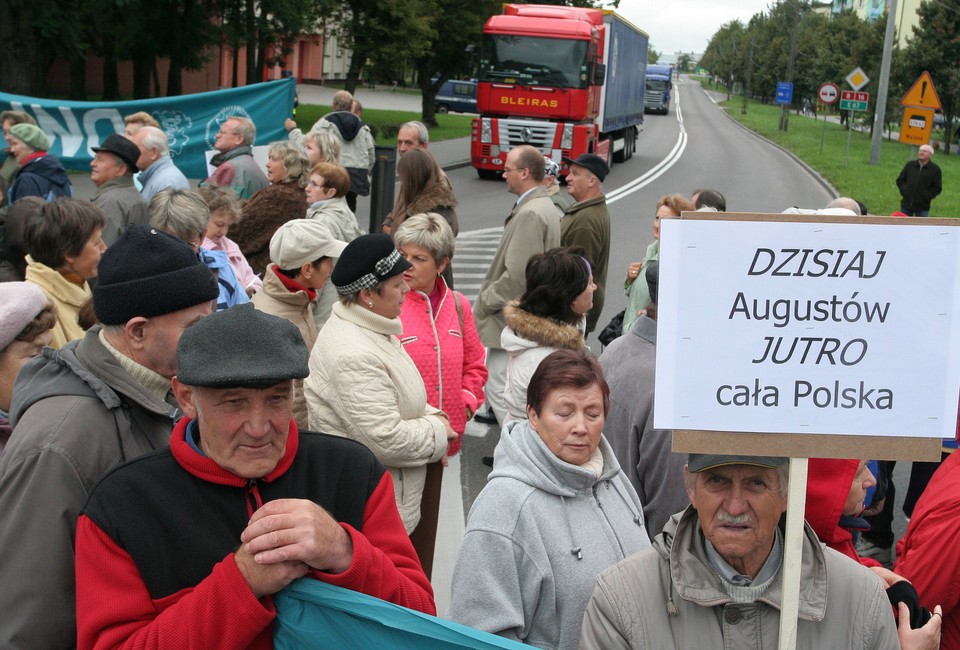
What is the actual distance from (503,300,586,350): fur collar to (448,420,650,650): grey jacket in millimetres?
2091

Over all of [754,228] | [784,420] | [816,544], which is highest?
[754,228]

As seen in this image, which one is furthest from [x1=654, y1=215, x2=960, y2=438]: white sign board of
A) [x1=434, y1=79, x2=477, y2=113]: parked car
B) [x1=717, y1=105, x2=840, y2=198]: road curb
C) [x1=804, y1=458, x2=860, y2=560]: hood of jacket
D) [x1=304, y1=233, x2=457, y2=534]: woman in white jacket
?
[x1=434, y1=79, x2=477, y2=113]: parked car

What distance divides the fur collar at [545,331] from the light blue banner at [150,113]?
757cm

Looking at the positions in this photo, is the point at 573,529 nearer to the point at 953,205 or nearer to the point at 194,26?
the point at 953,205

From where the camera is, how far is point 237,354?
2311 mm

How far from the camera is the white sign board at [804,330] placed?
7.91ft

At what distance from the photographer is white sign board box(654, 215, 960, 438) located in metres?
2.41

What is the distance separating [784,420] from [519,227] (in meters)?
4.96

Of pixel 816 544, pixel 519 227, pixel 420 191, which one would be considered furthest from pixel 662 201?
pixel 816 544

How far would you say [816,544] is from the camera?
257 cm

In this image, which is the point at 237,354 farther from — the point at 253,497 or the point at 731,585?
the point at 731,585

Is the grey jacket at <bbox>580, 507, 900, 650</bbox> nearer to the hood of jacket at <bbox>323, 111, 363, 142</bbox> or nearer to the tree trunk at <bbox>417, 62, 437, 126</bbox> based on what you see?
the hood of jacket at <bbox>323, 111, 363, 142</bbox>

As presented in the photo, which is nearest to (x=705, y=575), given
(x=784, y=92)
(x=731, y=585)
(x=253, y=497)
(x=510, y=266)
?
(x=731, y=585)

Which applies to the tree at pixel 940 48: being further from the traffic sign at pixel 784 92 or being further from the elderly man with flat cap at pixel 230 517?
the elderly man with flat cap at pixel 230 517
